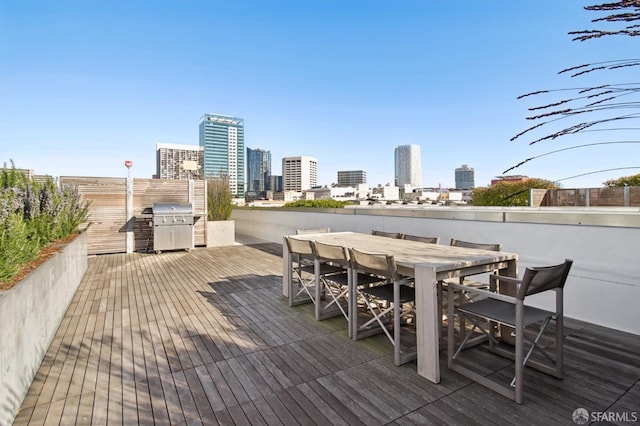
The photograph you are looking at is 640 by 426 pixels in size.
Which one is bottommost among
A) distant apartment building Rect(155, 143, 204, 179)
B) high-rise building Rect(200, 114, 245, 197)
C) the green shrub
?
the green shrub

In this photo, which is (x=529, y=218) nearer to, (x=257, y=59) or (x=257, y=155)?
(x=257, y=59)

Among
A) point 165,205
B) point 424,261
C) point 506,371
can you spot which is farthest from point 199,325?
point 165,205

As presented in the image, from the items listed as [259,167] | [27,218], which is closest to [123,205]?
[27,218]

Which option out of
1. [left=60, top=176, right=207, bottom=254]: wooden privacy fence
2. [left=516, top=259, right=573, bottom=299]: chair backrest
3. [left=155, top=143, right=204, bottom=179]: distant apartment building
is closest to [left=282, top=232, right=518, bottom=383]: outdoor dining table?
[left=516, top=259, right=573, bottom=299]: chair backrest

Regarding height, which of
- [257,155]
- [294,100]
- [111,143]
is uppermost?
[257,155]

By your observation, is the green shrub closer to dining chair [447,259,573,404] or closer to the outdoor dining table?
the outdoor dining table

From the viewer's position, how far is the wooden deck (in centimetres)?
203

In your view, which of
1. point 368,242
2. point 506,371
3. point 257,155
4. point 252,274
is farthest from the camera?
point 257,155

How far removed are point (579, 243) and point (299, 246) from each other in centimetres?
317

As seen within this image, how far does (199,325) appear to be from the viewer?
11.6 ft

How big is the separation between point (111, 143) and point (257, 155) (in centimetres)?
5047

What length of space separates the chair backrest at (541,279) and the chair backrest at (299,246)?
6.93 ft

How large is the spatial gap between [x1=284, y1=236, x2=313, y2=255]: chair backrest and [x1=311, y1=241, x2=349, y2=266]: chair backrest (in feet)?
0.43

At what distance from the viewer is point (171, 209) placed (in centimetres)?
852
